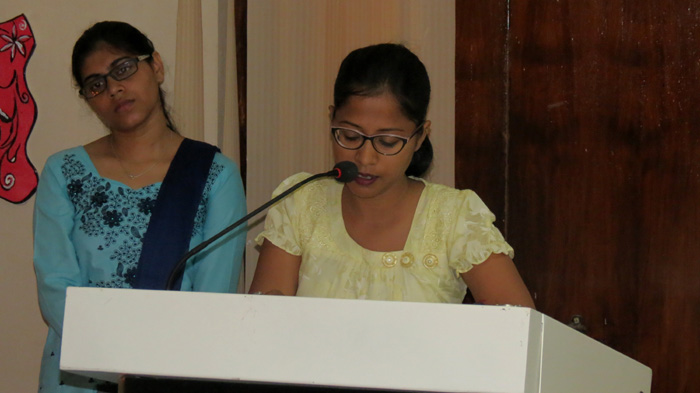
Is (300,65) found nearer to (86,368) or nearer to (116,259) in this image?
(116,259)

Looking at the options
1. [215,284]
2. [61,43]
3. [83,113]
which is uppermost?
[61,43]

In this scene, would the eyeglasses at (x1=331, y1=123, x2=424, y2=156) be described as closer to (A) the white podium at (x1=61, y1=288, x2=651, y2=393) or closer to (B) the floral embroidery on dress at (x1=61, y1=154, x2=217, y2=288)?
(B) the floral embroidery on dress at (x1=61, y1=154, x2=217, y2=288)

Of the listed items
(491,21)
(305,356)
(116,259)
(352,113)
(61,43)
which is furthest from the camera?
(61,43)

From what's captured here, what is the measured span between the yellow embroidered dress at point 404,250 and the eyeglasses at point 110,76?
0.58 metres

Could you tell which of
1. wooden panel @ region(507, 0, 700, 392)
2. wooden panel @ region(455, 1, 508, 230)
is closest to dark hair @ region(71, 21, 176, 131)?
wooden panel @ region(455, 1, 508, 230)

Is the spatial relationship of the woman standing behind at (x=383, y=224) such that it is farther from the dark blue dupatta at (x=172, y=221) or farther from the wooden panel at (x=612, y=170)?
the wooden panel at (x=612, y=170)

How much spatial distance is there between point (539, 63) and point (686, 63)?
41cm

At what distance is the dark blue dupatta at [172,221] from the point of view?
1953mm

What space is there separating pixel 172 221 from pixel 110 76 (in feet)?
1.22

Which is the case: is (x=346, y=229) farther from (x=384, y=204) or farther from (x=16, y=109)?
(x=16, y=109)

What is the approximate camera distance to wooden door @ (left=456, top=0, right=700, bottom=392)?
2.50 metres

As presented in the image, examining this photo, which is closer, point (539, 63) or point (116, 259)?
point (116, 259)

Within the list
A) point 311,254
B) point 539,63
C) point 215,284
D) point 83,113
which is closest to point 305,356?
point 311,254

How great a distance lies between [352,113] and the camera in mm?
1650
